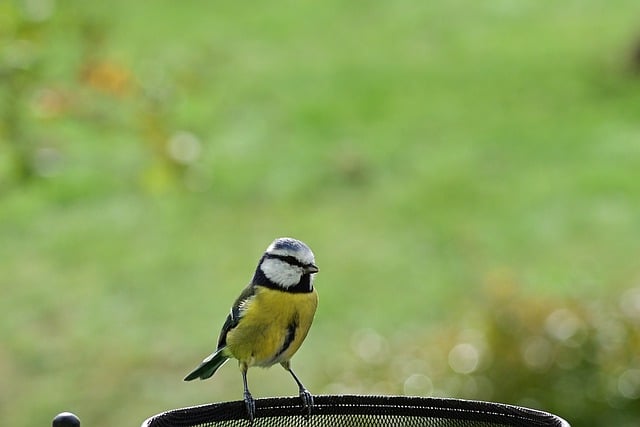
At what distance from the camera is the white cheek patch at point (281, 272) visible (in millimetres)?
3186

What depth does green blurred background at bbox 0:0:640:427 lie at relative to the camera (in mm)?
6383

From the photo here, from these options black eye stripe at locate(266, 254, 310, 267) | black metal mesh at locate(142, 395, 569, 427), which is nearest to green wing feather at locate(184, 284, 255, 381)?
black eye stripe at locate(266, 254, 310, 267)

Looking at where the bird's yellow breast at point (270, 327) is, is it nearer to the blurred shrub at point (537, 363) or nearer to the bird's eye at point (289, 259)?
the bird's eye at point (289, 259)

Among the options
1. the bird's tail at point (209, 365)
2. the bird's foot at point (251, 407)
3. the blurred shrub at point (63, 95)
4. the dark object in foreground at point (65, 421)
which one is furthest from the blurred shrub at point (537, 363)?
the dark object in foreground at point (65, 421)

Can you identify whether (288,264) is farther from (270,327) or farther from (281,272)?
(270,327)

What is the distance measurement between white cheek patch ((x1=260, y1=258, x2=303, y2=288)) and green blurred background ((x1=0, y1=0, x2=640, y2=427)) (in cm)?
142

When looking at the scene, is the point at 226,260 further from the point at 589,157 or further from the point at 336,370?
the point at 589,157

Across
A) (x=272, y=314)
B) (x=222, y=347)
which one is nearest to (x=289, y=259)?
(x=272, y=314)

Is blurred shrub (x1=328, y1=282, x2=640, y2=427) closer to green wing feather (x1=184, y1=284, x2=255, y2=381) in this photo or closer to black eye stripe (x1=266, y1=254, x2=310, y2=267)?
green wing feather (x1=184, y1=284, x2=255, y2=381)

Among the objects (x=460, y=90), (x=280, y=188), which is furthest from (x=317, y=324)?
(x=460, y=90)

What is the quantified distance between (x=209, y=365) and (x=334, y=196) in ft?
23.7

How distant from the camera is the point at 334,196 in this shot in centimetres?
1052

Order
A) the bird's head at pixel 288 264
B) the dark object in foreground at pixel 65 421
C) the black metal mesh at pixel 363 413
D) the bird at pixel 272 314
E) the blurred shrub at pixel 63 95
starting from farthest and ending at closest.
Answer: the blurred shrub at pixel 63 95 → the bird at pixel 272 314 → the bird's head at pixel 288 264 → the black metal mesh at pixel 363 413 → the dark object in foreground at pixel 65 421

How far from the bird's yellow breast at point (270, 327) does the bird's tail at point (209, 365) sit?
7cm
